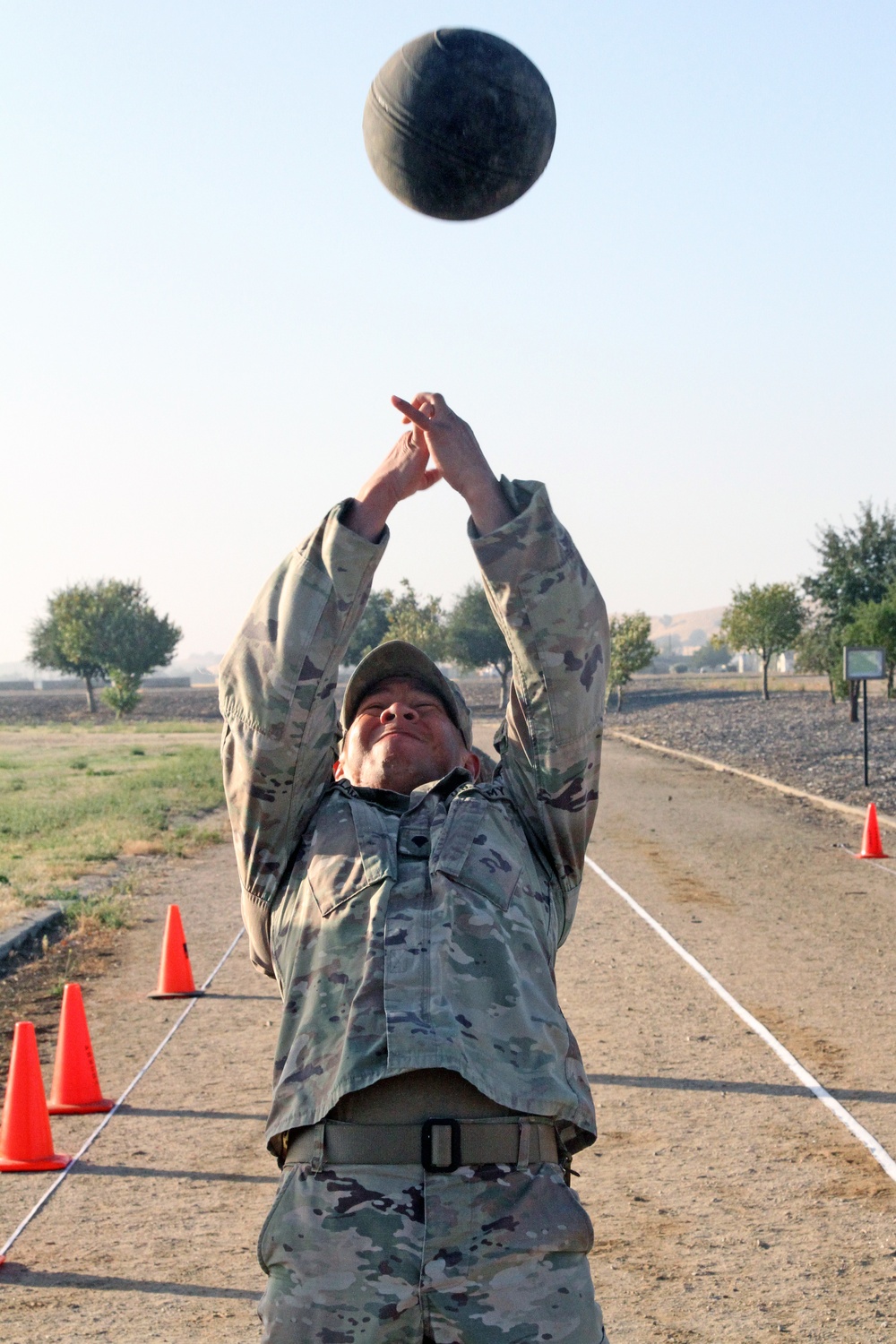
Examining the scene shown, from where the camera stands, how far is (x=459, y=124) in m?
4.02

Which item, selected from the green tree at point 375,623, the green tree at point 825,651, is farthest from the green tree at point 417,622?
the green tree at point 825,651

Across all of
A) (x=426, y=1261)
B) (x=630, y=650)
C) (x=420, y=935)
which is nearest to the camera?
(x=426, y=1261)

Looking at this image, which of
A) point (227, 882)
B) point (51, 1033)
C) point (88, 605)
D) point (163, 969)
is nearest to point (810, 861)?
point (227, 882)

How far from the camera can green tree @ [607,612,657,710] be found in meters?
67.8

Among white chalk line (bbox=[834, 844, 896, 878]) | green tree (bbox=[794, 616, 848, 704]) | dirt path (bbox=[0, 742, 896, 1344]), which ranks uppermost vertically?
green tree (bbox=[794, 616, 848, 704])

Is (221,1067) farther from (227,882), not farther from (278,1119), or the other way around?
(227,882)

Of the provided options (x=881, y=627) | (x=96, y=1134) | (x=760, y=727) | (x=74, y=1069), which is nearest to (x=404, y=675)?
(x=96, y=1134)

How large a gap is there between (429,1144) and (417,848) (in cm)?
66

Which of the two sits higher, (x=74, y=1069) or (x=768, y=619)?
(x=768, y=619)

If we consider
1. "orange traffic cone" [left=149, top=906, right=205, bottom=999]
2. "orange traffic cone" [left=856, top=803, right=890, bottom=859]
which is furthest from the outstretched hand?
"orange traffic cone" [left=856, top=803, right=890, bottom=859]

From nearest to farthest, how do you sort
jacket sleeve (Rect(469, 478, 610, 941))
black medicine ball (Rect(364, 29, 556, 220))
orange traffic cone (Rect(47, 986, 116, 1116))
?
jacket sleeve (Rect(469, 478, 610, 941))
black medicine ball (Rect(364, 29, 556, 220))
orange traffic cone (Rect(47, 986, 116, 1116))

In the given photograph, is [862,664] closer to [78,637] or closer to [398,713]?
[398,713]

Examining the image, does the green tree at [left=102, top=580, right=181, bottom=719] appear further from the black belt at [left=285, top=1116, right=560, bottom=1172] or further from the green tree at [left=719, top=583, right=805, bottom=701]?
the black belt at [left=285, top=1116, right=560, bottom=1172]

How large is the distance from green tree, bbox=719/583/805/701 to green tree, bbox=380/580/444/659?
23.0 meters
